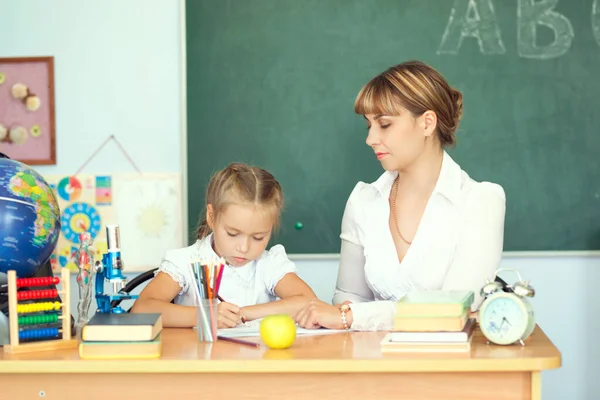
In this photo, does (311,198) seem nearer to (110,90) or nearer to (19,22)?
(110,90)

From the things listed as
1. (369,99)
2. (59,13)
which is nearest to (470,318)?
(369,99)

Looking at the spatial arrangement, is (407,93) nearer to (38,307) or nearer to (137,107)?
(38,307)

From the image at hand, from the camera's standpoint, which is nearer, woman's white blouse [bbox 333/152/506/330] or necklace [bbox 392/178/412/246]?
woman's white blouse [bbox 333/152/506/330]

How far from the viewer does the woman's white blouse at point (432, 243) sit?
2352 millimetres

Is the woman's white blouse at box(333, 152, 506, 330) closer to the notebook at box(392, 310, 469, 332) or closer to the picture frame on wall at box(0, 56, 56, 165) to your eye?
the notebook at box(392, 310, 469, 332)

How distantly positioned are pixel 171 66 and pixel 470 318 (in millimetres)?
1973

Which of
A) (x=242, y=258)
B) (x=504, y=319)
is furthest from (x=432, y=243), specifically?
(x=504, y=319)

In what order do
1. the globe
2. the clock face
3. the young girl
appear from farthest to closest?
1. the young girl
2. the globe
3. the clock face

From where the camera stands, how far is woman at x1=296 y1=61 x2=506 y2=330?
239cm

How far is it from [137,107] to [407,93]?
4.81 ft

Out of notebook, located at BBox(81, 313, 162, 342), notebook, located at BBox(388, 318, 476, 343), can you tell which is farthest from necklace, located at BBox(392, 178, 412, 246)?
notebook, located at BBox(81, 313, 162, 342)

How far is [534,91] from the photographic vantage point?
340cm

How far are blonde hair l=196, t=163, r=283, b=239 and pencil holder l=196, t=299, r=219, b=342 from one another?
19.5 inches

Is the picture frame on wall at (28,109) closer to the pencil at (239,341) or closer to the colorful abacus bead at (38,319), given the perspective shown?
the colorful abacus bead at (38,319)
